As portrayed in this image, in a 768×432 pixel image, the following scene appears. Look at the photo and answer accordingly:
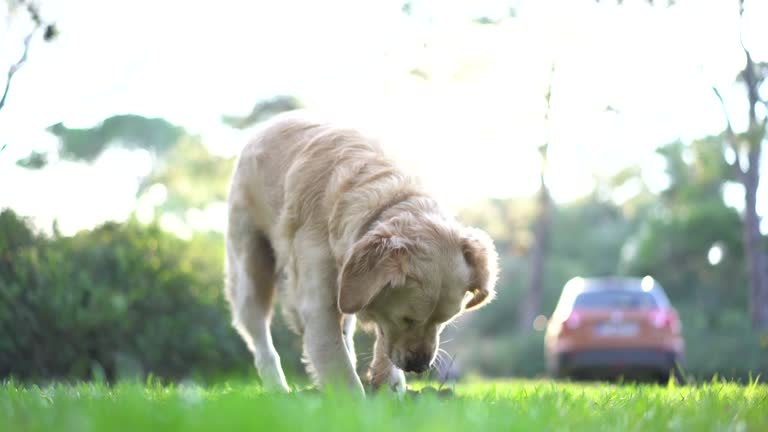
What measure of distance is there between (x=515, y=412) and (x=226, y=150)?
28.3 metres

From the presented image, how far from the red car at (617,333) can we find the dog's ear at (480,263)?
36.5 feet

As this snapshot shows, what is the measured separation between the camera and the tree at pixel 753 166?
15625 mm

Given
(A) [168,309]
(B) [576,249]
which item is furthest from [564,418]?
(B) [576,249]

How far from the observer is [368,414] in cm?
294

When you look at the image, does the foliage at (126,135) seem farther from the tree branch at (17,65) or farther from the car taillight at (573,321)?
the tree branch at (17,65)

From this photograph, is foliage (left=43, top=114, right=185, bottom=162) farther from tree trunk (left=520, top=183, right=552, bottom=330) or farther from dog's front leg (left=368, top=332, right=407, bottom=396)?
dog's front leg (left=368, top=332, right=407, bottom=396)

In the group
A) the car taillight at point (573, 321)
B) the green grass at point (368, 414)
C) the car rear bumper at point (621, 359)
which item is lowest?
the car rear bumper at point (621, 359)

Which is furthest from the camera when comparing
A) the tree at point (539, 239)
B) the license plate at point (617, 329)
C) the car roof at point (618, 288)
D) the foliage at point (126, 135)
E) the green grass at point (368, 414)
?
the foliage at point (126, 135)

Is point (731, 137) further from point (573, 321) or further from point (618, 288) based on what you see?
point (573, 321)

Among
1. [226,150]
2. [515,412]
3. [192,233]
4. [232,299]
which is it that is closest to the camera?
[515,412]

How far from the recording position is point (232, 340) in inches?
429

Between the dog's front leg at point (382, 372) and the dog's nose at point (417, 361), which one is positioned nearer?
the dog's nose at point (417, 361)

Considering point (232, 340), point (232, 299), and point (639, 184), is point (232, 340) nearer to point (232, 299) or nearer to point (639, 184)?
point (232, 299)

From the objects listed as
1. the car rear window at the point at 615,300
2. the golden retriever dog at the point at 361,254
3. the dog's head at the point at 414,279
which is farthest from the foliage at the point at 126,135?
the dog's head at the point at 414,279
